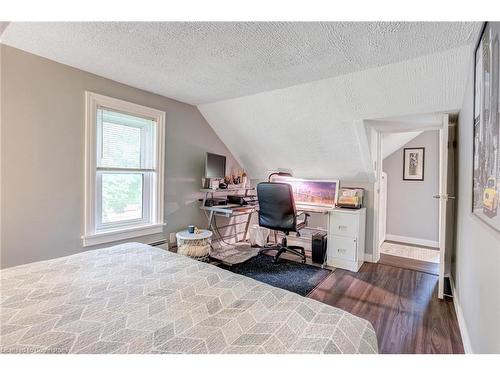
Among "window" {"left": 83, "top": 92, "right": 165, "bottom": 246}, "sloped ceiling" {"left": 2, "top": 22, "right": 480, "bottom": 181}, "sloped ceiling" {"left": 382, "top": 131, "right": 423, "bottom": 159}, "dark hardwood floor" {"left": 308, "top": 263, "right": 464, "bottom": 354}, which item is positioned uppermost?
"sloped ceiling" {"left": 2, "top": 22, "right": 480, "bottom": 181}

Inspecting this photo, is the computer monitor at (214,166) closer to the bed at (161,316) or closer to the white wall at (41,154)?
the white wall at (41,154)

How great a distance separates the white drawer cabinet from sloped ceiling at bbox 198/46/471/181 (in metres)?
0.66

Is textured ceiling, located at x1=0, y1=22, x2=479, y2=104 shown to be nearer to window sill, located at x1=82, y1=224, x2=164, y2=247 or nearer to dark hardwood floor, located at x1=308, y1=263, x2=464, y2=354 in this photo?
window sill, located at x1=82, y1=224, x2=164, y2=247

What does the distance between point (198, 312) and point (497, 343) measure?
3.76ft

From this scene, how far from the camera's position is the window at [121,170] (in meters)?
2.41

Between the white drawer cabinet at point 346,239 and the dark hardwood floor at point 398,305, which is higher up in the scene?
the white drawer cabinet at point 346,239

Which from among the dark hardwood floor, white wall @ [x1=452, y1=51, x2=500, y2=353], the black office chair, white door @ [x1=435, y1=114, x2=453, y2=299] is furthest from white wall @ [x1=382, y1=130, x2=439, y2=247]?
white wall @ [x1=452, y1=51, x2=500, y2=353]

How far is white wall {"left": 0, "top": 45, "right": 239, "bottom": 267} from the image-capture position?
6.33 ft

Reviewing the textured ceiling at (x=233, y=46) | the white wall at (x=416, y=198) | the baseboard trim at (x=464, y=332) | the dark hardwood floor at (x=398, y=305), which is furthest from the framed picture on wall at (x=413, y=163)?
the textured ceiling at (x=233, y=46)

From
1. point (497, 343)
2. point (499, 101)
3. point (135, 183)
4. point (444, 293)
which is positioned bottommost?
point (444, 293)

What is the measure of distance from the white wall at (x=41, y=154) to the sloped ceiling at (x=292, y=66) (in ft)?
0.56

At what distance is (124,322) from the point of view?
0.93 m

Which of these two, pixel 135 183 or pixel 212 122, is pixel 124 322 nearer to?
pixel 135 183
